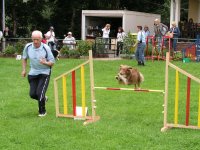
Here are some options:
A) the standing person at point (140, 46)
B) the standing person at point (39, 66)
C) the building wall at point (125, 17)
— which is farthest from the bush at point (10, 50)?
the standing person at point (39, 66)

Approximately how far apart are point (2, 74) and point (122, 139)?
10.6 meters

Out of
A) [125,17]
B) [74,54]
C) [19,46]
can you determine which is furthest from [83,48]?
[125,17]

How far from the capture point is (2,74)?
17.5 metres

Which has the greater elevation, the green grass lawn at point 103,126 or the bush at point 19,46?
the bush at point 19,46

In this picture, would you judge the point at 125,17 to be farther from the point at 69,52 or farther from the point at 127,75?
the point at 127,75

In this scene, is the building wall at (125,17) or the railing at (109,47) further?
the building wall at (125,17)

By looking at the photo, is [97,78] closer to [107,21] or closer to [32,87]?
[32,87]

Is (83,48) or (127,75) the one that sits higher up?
(83,48)

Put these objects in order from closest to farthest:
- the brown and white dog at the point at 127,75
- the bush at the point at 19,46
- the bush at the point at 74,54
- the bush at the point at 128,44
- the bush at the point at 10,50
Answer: the brown and white dog at the point at 127,75, the bush at the point at 128,44, the bush at the point at 74,54, the bush at the point at 10,50, the bush at the point at 19,46

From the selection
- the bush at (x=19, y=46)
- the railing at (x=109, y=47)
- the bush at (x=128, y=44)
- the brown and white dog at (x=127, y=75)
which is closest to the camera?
the brown and white dog at (x=127, y=75)

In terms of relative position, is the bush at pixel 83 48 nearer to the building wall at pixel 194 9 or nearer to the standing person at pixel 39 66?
the building wall at pixel 194 9

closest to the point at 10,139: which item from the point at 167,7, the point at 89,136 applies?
the point at 89,136

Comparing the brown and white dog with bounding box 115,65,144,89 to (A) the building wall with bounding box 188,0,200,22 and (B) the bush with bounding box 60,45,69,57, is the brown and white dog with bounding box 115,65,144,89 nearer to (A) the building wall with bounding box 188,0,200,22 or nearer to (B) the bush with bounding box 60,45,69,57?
(B) the bush with bounding box 60,45,69,57

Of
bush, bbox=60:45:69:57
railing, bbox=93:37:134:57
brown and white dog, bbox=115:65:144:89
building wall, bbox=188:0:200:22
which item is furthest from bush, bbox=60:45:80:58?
brown and white dog, bbox=115:65:144:89
